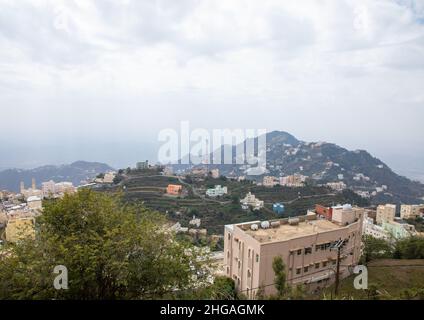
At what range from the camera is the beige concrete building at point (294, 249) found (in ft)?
26.1

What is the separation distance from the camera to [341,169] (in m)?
55.8

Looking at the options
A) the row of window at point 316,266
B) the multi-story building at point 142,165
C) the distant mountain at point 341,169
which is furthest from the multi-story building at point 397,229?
the multi-story building at point 142,165

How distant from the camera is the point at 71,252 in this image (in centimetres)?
385

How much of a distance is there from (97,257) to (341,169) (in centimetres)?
5739

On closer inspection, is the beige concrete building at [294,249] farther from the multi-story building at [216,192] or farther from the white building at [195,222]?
the multi-story building at [216,192]

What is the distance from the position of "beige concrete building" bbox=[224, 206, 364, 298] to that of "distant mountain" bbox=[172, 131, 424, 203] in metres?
34.5

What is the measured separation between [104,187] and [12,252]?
24669 millimetres

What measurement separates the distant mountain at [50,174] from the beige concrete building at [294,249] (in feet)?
143

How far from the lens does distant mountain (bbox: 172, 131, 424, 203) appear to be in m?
47.7

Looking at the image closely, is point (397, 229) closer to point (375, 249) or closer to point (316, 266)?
point (375, 249)

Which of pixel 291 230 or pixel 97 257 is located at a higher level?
pixel 97 257

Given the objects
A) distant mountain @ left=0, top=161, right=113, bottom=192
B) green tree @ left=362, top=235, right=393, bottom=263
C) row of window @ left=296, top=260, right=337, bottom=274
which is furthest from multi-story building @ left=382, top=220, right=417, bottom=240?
distant mountain @ left=0, top=161, right=113, bottom=192

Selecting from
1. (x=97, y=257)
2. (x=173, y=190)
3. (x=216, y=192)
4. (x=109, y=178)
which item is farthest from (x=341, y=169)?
(x=97, y=257)
